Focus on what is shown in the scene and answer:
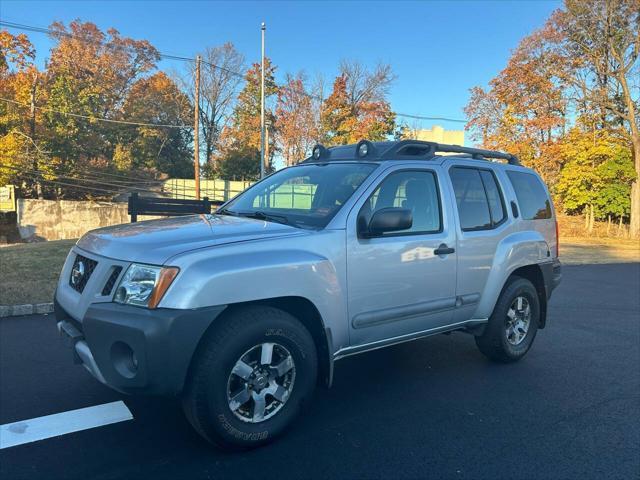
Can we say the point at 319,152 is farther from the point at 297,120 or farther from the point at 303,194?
the point at 297,120

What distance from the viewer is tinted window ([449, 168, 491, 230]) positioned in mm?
4307

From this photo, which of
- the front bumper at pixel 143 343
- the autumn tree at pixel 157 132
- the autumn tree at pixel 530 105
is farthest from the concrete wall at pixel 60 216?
the front bumper at pixel 143 343

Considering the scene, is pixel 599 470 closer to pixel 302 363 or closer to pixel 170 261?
pixel 302 363

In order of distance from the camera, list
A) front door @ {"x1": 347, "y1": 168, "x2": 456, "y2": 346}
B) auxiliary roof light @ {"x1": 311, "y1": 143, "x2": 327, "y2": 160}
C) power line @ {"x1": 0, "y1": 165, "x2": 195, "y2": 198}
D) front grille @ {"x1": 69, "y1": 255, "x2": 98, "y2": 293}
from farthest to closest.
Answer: power line @ {"x1": 0, "y1": 165, "x2": 195, "y2": 198} < auxiliary roof light @ {"x1": 311, "y1": 143, "x2": 327, "y2": 160} < front door @ {"x1": 347, "y1": 168, "x2": 456, "y2": 346} < front grille @ {"x1": 69, "y1": 255, "x2": 98, "y2": 293}

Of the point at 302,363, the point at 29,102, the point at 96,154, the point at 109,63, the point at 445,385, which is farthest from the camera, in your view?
the point at 109,63

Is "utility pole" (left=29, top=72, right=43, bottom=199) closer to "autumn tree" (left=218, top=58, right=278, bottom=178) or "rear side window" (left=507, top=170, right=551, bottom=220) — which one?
"autumn tree" (left=218, top=58, right=278, bottom=178)

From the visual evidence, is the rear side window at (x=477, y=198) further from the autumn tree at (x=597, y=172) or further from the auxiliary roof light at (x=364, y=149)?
the autumn tree at (x=597, y=172)

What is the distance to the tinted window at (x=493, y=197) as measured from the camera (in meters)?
4.63

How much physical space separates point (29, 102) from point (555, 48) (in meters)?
34.2

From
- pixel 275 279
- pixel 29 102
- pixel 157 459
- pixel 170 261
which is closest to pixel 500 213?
pixel 275 279

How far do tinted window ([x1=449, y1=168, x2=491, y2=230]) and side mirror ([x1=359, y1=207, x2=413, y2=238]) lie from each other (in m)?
1.03

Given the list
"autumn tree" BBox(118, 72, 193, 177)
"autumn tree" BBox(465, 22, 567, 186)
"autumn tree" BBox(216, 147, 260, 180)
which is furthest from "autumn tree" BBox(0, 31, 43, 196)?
"autumn tree" BBox(465, 22, 567, 186)

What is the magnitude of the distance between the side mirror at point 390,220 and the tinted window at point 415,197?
33 centimetres

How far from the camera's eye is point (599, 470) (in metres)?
2.99
